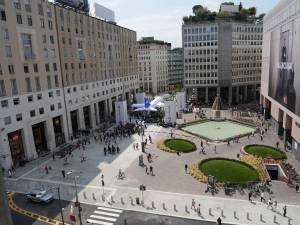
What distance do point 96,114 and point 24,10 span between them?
117 feet

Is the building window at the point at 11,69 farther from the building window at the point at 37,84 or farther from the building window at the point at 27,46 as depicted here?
the building window at the point at 37,84

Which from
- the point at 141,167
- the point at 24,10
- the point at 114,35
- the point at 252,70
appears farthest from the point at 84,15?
the point at 252,70

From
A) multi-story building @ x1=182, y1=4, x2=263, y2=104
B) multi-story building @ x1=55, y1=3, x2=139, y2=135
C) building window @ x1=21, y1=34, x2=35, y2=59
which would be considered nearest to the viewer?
building window @ x1=21, y1=34, x2=35, y2=59

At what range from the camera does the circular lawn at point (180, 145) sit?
55.7 meters

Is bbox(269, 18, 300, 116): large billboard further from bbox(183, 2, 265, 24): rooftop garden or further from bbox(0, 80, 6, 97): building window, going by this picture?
bbox(183, 2, 265, 24): rooftop garden

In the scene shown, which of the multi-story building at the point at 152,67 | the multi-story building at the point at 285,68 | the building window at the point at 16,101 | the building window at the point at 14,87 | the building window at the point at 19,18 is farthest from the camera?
the multi-story building at the point at 152,67

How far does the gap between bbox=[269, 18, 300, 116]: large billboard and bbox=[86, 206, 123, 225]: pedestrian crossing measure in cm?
3255

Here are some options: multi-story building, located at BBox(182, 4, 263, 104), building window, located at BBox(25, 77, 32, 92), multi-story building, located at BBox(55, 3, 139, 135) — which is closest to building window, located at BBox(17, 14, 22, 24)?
building window, located at BBox(25, 77, 32, 92)

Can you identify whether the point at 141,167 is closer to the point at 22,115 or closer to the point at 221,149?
the point at 221,149

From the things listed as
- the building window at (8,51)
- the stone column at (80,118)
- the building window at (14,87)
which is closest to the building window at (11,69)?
the building window at (14,87)

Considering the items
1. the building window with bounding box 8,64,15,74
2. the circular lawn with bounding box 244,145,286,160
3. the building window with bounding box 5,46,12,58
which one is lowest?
the circular lawn with bounding box 244,145,286,160

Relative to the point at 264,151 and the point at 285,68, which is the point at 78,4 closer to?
the point at 285,68

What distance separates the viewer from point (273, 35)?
216ft

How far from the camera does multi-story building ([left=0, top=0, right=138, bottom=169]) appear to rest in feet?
165
